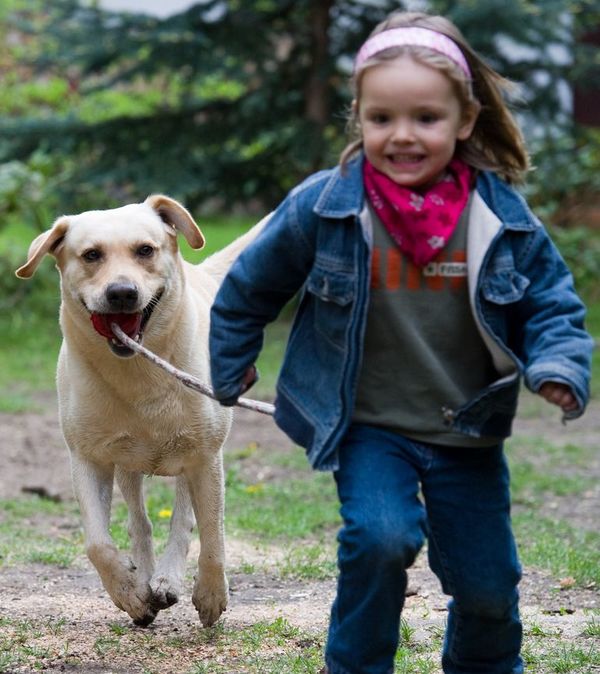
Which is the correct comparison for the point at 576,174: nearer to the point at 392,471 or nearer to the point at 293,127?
the point at 293,127

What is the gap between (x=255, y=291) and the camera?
10.6ft

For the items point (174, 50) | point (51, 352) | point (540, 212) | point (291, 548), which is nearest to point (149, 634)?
point (291, 548)

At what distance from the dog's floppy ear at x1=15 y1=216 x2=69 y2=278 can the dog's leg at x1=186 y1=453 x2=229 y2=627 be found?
881 mm

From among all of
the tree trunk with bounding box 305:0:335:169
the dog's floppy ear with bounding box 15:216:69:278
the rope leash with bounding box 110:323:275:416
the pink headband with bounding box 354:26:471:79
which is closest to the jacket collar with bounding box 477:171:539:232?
the pink headband with bounding box 354:26:471:79

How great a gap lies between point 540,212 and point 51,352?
5437mm

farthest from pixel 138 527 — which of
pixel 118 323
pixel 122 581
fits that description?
pixel 118 323

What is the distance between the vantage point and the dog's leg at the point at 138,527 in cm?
485

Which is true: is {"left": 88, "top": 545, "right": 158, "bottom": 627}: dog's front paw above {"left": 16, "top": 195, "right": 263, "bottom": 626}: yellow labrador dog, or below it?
below

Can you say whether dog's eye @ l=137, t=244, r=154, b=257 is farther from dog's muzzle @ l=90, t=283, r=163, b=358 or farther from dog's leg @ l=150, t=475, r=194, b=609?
dog's leg @ l=150, t=475, r=194, b=609

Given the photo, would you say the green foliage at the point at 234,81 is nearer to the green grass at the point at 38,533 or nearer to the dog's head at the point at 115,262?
the green grass at the point at 38,533

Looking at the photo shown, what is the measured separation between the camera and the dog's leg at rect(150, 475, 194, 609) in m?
4.46

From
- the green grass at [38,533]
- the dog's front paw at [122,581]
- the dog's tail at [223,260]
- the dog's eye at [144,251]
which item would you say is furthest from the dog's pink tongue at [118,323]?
the green grass at [38,533]

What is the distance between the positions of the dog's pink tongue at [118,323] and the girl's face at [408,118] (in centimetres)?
134

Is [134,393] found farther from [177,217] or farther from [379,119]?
[379,119]
